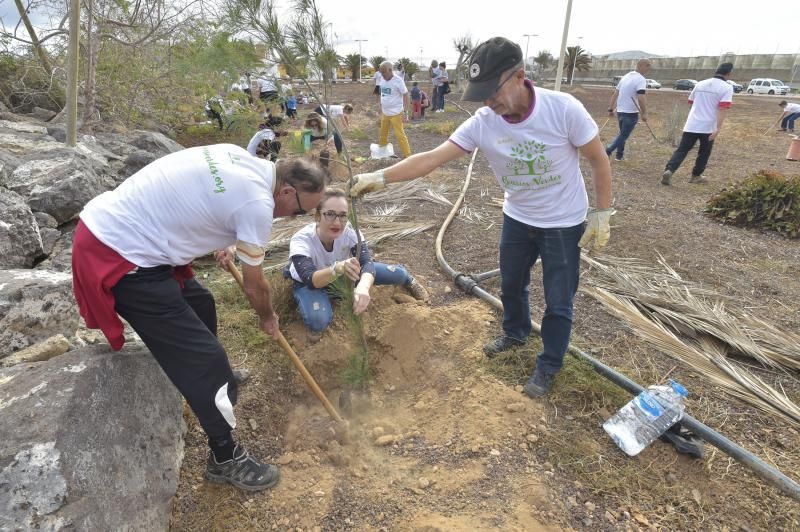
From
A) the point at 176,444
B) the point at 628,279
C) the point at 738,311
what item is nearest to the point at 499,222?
the point at 628,279

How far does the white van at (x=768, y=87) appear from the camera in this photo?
84.3 ft

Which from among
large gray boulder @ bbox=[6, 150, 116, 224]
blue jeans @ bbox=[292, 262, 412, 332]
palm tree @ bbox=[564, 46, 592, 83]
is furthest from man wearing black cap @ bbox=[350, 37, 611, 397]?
palm tree @ bbox=[564, 46, 592, 83]

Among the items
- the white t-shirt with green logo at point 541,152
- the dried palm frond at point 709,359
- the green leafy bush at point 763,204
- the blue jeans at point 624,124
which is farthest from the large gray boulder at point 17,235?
the blue jeans at point 624,124

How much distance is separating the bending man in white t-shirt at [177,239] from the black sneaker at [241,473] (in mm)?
266

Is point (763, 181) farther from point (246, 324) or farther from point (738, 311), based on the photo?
point (246, 324)

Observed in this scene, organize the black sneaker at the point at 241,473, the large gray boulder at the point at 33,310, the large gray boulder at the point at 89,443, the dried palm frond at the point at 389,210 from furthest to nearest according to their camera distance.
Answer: the dried palm frond at the point at 389,210
the large gray boulder at the point at 33,310
the black sneaker at the point at 241,473
the large gray boulder at the point at 89,443

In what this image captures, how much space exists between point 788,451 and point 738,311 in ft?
4.42

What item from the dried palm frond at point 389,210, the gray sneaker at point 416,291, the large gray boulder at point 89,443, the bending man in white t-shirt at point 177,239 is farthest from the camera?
the dried palm frond at point 389,210

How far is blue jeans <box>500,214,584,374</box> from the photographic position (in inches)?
84.4

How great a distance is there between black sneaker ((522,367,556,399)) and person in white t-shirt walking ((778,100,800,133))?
13.7m

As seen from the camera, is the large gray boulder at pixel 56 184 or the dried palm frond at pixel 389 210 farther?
the dried palm frond at pixel 389 210

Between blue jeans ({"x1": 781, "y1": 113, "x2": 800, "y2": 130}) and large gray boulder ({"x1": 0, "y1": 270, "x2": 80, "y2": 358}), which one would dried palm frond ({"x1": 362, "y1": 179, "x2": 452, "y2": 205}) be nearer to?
large gray boulder ({"x1": 0, "y1": 270, "x2": 80, "y2": 358})

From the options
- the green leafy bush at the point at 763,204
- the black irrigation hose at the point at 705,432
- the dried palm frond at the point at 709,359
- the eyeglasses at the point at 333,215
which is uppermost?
the eyeglasses at the point at 333,215

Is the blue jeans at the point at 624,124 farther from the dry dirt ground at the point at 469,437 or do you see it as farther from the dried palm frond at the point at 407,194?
the dry dirt ground at the point at 469,437
